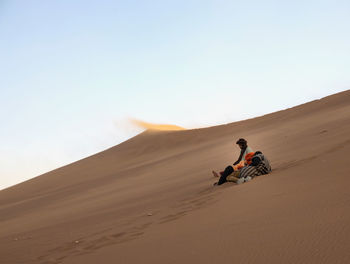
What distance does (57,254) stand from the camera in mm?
5566

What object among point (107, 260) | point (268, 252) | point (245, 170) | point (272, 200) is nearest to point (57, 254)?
point (107, 260)

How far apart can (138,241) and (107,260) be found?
2.30 ft

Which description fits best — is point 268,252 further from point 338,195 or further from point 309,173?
point 309,173

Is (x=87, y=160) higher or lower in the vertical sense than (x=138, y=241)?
higher

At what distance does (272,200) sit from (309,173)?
→ 5.91 feet

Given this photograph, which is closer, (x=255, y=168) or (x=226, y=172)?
(x=255, y=168)

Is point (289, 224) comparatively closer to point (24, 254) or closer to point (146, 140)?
point (24, 254)

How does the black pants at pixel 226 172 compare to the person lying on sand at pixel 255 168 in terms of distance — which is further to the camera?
the black pants at pixel 226 172

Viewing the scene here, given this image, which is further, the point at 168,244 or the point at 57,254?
the point at 57,254

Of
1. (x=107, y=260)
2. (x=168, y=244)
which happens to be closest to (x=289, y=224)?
(x=168, y=244)

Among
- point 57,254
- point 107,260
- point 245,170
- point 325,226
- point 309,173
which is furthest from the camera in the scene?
point 245,170

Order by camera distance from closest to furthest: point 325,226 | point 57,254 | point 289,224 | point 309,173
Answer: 1. point 325,226
2. point 289,224
3. point 57,254
4. point 309,173

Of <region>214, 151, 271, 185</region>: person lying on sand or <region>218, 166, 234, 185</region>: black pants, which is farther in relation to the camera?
<region>218, 166, 234, 185</region>: black pants

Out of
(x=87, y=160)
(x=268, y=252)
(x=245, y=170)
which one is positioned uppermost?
(x=87, y=160)
